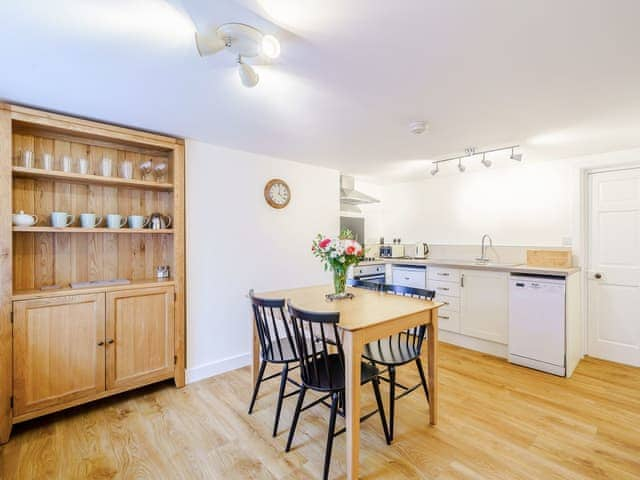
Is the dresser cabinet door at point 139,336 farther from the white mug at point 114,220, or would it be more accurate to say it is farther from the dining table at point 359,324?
the dining table at point 359,324

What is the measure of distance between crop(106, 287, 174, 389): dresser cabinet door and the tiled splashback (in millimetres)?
3312

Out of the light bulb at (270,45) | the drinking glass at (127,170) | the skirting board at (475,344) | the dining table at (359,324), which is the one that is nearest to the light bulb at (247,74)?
the light bulb at (270,45)

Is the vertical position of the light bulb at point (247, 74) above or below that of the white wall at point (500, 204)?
above

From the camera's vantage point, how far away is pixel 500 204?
12.9ft

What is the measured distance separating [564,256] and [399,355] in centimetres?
252

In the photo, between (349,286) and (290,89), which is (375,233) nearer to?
(349,286)

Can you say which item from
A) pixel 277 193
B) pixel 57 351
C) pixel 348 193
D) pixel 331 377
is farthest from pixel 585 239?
pixel 57 351

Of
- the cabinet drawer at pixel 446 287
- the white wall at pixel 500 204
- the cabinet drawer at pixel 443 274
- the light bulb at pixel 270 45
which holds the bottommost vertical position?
the cabinet drawer at pixel 446 287

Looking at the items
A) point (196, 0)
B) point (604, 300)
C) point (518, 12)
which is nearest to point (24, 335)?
point (196, 0)

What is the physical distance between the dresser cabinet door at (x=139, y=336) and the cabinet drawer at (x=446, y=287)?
3.04 meters

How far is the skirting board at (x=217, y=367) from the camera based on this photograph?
9.35 feet

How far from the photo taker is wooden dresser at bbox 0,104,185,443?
6.73 feet

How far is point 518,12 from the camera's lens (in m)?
1.23

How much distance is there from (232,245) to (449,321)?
2.79m
